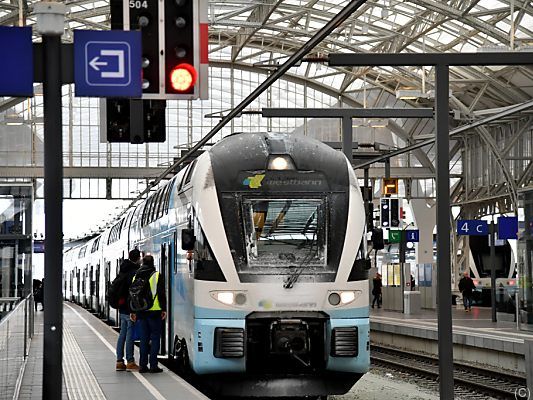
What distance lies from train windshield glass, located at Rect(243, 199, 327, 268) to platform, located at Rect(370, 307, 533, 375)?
4.72m

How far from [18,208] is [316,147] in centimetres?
745

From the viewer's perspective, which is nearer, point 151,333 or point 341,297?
point 341,297

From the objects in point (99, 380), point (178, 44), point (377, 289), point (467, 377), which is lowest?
point (467, 377)

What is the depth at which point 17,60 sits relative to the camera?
805 cm

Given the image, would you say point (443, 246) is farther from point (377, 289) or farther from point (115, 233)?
point (377, 289)

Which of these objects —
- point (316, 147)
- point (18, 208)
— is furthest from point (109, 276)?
point (316, 147)

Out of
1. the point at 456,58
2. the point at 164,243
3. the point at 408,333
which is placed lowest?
the point at 408,333

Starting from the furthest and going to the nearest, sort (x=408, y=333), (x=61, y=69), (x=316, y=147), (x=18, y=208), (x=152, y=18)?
1. (x=408, y=333)
2. (x=18, y=208)
3. (x=316, y=147)
4. (x=152, y=18)
5. (x=61, y=69)

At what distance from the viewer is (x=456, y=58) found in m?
13.7

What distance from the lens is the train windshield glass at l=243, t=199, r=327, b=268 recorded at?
14.2m

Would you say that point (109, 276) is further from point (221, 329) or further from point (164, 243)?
point (221, 329)

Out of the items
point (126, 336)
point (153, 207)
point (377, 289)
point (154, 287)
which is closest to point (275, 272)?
point (154, 287)

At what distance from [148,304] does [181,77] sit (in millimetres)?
7768

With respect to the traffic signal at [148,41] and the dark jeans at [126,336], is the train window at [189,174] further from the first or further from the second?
the traffic signal at [148,41]
